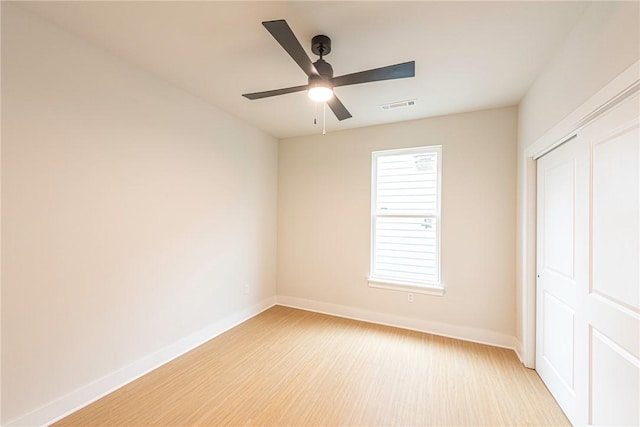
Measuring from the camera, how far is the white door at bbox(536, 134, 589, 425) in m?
1.70

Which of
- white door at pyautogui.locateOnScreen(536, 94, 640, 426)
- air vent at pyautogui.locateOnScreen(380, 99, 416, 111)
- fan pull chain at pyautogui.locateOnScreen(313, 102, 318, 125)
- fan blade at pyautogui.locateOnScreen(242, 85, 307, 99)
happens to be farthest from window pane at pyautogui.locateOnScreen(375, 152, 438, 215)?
fan blade at pyautogui.locateOnScreen(242, 85, 307, 99)

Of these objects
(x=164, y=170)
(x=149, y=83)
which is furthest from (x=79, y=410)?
(x=149, y=83)

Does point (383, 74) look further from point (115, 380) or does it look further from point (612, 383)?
point (115, 380)

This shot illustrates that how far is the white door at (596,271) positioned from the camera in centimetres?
127

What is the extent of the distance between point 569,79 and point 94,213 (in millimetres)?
3555

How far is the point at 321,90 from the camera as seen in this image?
191 centimetres

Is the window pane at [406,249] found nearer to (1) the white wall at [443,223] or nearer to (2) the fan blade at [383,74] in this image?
(1) the white wall at [443,223]

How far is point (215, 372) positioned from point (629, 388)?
2.77 metres

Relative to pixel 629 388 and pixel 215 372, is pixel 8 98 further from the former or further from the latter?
pixel 629 388

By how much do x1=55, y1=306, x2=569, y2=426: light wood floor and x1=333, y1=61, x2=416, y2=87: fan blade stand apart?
2.39 m

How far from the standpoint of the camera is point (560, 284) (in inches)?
79.5

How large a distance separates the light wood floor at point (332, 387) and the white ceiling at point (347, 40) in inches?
106

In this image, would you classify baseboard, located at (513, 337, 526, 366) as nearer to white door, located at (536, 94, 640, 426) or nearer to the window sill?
white door, located at (536, 94, 640, 426)

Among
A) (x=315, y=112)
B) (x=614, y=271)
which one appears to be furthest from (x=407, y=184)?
(x=614, y=271)
